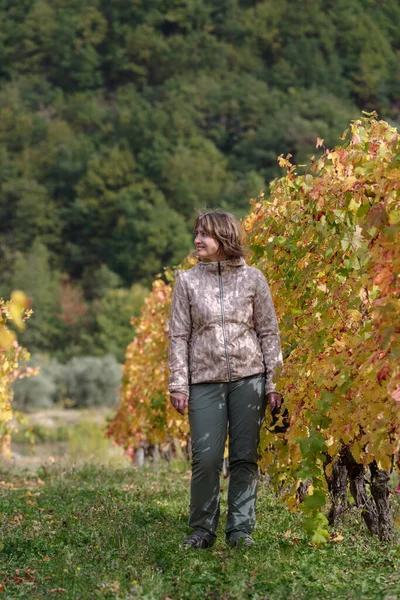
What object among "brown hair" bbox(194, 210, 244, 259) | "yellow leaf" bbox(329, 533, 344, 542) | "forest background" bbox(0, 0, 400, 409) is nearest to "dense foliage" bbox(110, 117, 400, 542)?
"yellow leaf" bbox(329, 533, 344, 542)

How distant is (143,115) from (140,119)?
0.55 m

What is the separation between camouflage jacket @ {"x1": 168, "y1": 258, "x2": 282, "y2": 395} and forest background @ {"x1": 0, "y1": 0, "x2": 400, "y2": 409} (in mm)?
34000

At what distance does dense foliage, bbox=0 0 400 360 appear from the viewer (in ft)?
169

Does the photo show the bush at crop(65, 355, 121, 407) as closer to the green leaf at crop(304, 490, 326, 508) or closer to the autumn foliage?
the autumn foliage

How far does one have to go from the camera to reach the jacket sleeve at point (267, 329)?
404 centimetres

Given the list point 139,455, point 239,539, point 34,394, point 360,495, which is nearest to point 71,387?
point 34,394

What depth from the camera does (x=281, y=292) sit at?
4.70 m

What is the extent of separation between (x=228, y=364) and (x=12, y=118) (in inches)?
2343

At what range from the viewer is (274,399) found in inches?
157

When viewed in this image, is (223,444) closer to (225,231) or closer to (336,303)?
(336,303)

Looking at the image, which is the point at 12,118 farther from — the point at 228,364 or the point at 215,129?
the point at 228,364

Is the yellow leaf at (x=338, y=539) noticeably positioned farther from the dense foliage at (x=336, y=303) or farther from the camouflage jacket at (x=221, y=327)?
the camouflage jacket at (x=221, y=327)

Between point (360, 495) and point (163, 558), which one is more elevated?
point (360, 495)

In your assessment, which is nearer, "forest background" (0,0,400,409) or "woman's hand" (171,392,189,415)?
"woman's hand" (171,392,189,415)
